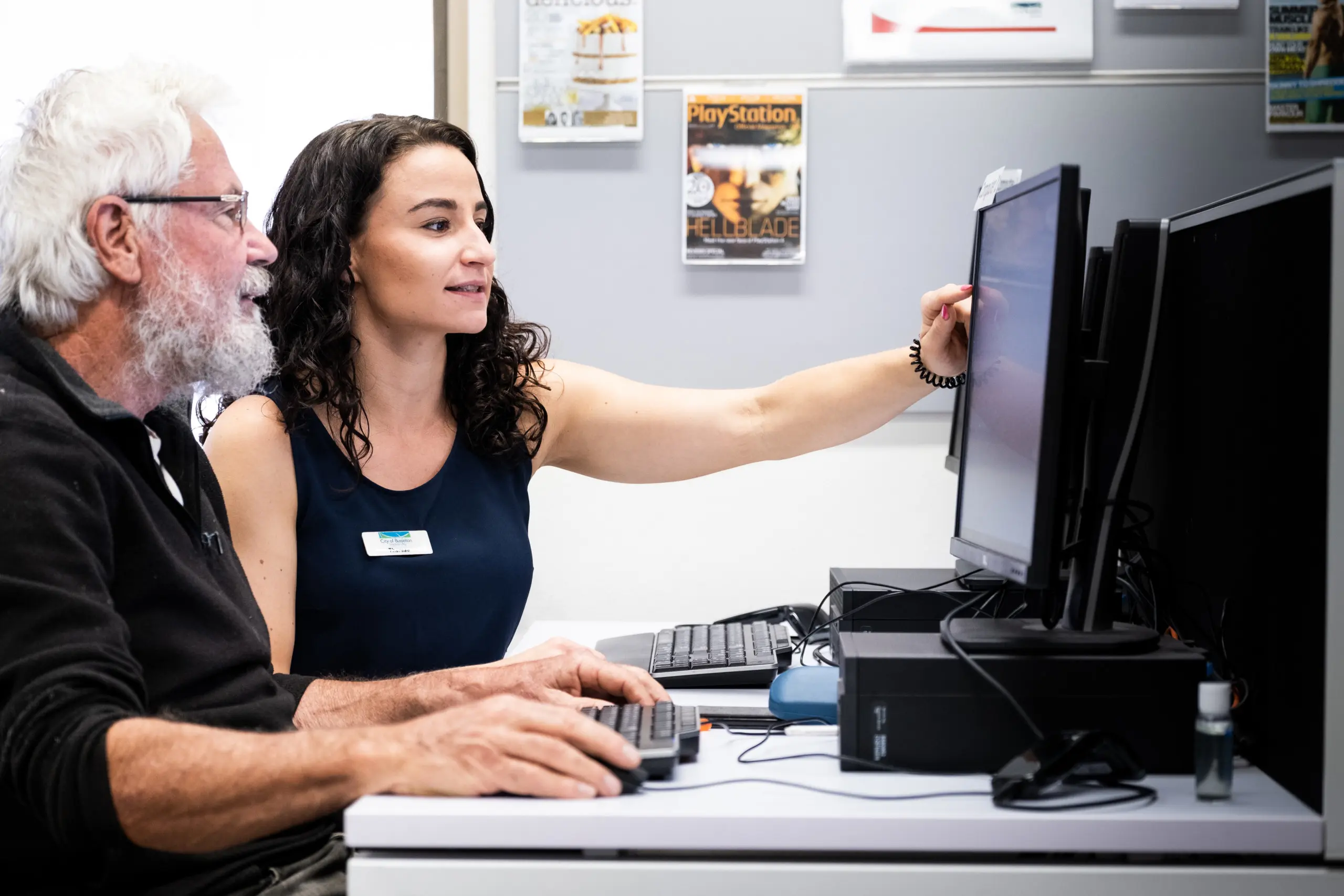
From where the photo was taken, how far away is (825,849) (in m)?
0.91

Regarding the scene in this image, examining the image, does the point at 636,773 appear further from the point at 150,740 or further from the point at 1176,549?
the point at 1176,549

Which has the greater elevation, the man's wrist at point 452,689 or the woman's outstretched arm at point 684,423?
the woman's outstretched arm at point 684,423

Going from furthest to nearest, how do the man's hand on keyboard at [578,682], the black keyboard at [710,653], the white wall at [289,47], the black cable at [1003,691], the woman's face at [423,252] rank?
the white wall at [289,47] → the woman's face at [423,252] → the black keyboard at [710,653] → the man's hand on keyboard at [578,682] → the black cable at [1003,691]

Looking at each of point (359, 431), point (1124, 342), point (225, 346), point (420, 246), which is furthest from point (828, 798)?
point (420, 246)

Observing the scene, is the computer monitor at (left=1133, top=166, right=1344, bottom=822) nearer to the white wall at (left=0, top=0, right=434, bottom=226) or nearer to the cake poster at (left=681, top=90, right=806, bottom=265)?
the cake poster at (left=681, top=90, right=806, bottom=265)

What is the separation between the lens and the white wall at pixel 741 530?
2619 mm

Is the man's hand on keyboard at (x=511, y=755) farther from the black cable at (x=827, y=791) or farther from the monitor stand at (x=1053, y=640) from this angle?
the monitor stand at (x=1053, y=640)

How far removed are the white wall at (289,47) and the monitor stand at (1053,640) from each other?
2.11 m

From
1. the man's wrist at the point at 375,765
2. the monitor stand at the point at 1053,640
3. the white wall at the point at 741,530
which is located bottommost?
the white wall at the point at 741,530

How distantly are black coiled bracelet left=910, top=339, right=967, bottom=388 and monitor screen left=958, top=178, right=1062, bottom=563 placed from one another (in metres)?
0.39

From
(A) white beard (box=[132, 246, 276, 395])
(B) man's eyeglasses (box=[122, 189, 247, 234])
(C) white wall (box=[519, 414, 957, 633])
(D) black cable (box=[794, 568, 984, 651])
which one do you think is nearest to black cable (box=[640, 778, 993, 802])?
(D) black cable (box=[794, 568, 984, 651])

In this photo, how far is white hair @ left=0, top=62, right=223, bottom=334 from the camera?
1.17 meters

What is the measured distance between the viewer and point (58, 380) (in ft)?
3.53

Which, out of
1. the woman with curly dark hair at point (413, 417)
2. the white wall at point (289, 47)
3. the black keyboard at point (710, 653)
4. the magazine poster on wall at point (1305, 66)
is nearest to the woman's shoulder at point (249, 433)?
the woman with curly dark hair at point (413, 417)
